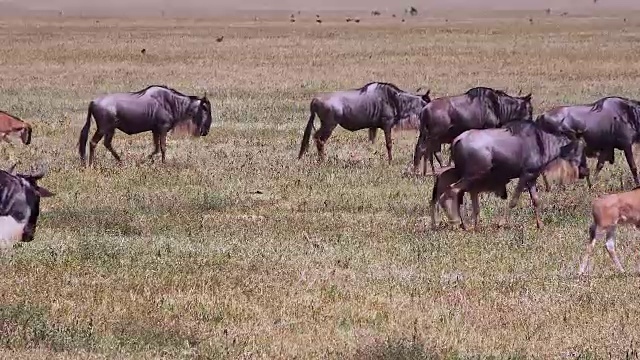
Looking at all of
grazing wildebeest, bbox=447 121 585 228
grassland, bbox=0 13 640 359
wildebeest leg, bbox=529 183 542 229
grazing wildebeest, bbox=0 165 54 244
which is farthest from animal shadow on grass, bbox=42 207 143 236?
wildebeest leg, bbox=529 183 542 229

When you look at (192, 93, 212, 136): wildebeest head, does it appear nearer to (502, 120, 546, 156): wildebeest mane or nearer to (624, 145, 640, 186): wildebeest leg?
(624, 145, 640, 186): wildebeest leg

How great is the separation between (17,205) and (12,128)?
1023cm

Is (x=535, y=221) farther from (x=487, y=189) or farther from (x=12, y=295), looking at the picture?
(x=12, y=295)

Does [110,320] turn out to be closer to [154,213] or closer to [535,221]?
[154,213]

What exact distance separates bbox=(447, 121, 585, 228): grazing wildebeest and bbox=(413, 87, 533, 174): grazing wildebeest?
10.9ft

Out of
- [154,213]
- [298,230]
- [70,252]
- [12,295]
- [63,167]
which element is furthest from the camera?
[63,167]

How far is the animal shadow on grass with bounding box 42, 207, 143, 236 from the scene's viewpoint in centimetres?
1302

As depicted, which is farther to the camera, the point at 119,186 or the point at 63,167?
the point at 63,167

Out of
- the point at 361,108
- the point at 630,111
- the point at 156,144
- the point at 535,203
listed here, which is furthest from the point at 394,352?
the point at 361,108

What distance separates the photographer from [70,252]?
11.4 metres

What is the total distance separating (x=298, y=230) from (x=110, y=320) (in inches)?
175

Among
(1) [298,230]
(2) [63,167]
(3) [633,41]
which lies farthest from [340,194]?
(3) [633,41]

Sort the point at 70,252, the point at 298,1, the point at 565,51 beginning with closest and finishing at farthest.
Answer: the point at 70,252 < the point at 565,51 < the point at 298,1

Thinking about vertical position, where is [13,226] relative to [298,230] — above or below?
above
